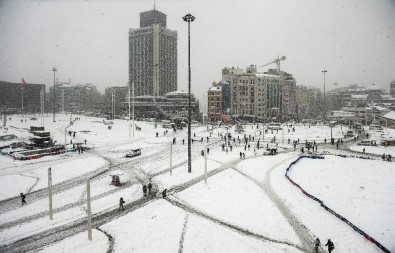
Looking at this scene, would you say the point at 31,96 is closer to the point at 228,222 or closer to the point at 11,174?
the point at 11,174

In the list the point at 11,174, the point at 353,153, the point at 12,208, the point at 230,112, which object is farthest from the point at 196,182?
the point at 230,112

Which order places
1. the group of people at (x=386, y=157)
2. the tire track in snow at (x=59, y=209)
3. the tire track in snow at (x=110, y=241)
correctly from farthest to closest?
the group of people at (x=386, y=157) < the tire track in snow at (x=59, y=209) < the tire track in snow at (x=110, y=241)

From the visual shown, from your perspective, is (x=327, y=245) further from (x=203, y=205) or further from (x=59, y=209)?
(x=59, y=209)

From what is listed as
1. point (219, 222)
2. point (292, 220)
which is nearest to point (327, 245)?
point (292, 220)

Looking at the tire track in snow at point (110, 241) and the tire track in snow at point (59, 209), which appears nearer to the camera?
the tire track in snow at point (110, 241)

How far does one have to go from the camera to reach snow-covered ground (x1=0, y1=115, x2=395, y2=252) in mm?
17531

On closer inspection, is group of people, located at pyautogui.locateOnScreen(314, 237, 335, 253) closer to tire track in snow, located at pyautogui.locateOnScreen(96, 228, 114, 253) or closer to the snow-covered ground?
the snow-covered ground

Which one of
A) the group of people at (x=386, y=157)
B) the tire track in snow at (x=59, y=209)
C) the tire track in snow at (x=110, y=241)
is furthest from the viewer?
the group of people at (x=386, y=157)

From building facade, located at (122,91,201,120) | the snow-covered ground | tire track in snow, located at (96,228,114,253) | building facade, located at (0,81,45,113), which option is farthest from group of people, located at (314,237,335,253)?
building facade, located at (0,81,45,113)

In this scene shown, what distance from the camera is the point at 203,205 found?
23.4 metres

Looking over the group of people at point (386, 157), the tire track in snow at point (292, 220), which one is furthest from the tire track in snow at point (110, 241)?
the group of people at point (386, 157)

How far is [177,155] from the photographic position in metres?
44.1

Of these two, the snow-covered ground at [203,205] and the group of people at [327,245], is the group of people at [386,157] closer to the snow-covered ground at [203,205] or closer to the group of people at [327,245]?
the snow-covered ground at [203,205]

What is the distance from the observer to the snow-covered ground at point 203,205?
17.5m
